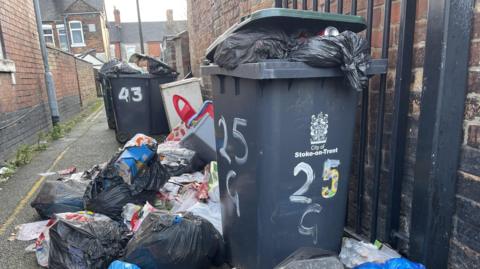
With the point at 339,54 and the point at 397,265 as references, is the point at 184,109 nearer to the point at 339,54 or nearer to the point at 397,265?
the point at 339,54

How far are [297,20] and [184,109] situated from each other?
394 centimetres

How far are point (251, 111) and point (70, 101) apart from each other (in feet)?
34.2

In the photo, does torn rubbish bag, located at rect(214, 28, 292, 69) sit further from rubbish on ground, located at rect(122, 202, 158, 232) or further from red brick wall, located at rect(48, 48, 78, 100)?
red brick wall, located at rect(48, 48, 78, 100)

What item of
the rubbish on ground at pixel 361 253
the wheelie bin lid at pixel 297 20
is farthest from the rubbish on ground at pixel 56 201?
the rubbish on ground at pixel 361 253

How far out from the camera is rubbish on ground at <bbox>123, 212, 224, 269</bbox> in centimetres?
213

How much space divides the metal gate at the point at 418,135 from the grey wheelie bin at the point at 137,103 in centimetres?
421

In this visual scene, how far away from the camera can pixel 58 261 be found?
7.70 feet

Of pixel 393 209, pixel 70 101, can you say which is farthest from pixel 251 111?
pixel 70 101

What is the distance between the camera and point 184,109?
18.2ft

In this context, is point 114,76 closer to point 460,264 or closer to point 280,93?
point 280,93

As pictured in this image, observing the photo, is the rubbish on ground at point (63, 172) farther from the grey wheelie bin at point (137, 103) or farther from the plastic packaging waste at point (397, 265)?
the plastic packaging waste at point (397, 265)

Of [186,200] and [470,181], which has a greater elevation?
[470,181]

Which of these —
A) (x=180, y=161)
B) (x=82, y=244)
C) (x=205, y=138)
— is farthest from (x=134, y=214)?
(x=205, y=138)

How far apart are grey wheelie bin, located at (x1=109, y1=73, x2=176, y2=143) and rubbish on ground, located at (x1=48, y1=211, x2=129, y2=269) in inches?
146
